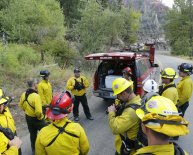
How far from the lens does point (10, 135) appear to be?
12.3 feet

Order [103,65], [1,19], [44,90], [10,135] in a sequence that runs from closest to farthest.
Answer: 1. [10,135]
2. [44,90]
3. [103,65]
4. [1,19]

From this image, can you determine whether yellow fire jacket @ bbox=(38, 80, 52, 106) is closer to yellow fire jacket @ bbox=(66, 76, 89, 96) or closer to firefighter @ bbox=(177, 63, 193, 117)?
yellow fire jacket @ bbox=(66, 76, 89, 96)

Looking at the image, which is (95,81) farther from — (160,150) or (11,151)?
(160,150)

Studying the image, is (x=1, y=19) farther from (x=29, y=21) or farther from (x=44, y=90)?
(x=44, y=90)

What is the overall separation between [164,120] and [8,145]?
2.15m

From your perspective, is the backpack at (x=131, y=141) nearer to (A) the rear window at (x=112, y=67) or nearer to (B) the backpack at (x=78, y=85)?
(B) the backpack at (x=78, y=85)

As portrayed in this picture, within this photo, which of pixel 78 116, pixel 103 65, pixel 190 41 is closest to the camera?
pixel 78 116

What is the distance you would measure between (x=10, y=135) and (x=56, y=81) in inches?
386

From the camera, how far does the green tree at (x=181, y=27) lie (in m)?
56.2

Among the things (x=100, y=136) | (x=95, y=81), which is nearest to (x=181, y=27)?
(x=95, y=81)

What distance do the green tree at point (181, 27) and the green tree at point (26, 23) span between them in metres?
39.8

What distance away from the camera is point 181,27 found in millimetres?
58719

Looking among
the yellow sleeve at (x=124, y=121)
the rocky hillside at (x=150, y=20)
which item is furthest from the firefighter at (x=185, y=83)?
the rocky hillside at (x=150, y=20)

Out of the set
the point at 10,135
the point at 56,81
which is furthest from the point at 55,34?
the point at 10,135
